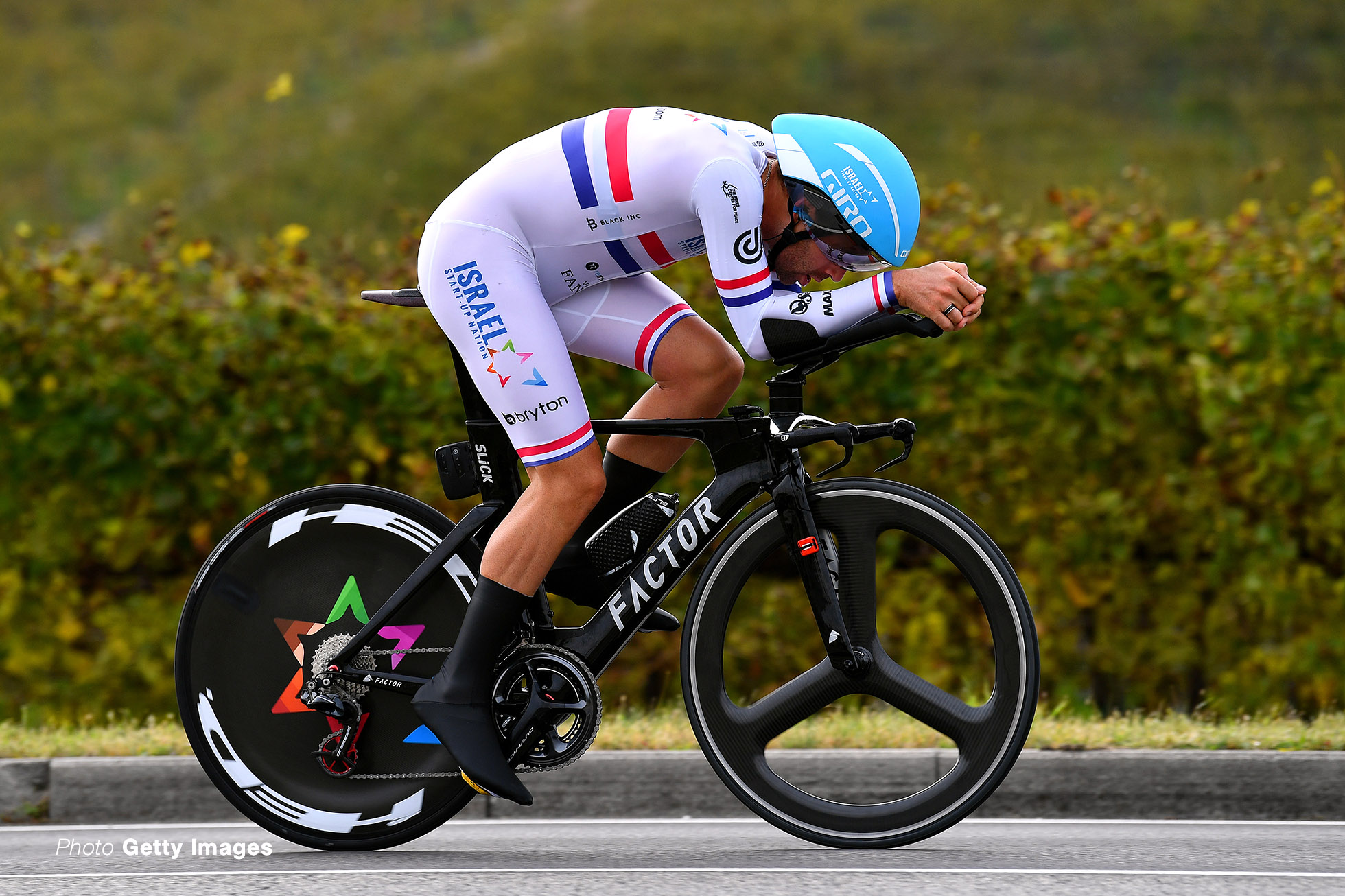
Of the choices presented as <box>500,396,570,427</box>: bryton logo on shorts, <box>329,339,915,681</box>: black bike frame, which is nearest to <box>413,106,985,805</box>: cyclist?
<box>500,396,570,427</box>: bryton logo on shorts

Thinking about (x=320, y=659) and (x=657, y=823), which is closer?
(x=320, y=659)

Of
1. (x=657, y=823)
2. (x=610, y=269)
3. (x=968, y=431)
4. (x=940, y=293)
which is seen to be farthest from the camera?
(x=968, y=431)

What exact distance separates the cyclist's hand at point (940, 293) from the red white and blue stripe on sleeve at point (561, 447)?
87 cm

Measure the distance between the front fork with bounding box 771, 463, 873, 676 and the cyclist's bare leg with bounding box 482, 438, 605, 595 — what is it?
484mm

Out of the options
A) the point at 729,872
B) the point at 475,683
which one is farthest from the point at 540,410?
the point at 729,872

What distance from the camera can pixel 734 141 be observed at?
3.67 m

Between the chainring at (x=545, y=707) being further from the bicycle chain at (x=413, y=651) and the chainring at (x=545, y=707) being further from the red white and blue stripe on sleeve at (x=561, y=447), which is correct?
the red white and blue stripe on sleeve at (x=561, y=447)

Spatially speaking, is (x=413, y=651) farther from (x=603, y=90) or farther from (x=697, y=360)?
(x=603, y=90)

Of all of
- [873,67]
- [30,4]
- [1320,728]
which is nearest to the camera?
[1320,728]

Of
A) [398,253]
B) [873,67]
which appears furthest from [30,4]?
[398,253]

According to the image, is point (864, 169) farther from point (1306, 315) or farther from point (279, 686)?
point (1306, 315)

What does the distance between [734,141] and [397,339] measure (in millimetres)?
2865

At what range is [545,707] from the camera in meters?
3.84

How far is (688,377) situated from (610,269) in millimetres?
359
